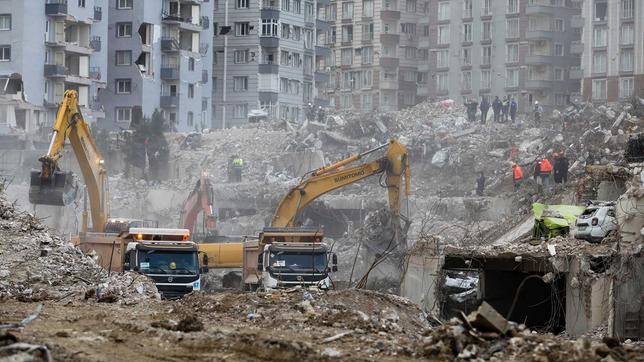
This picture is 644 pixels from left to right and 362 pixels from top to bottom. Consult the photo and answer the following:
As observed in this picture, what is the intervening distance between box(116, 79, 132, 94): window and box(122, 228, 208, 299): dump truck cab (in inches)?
1877

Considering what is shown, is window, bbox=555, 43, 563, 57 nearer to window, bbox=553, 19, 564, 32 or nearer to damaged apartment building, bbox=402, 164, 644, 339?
window, bbox=553, 19, 564, 32

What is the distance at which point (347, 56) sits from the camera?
314ft

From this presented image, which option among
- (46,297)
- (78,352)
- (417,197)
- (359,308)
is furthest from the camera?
(417,197)

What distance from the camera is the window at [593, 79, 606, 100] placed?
243 feet

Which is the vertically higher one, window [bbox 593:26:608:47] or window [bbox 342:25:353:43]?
window [bbox 342:25:353:43]

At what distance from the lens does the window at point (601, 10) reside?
74.0 metres

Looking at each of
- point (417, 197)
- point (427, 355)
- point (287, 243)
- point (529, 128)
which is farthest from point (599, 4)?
point (427, 355)

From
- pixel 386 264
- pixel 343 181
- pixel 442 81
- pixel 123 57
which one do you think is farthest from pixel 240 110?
pixel 343 181

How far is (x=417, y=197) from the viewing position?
173 feet

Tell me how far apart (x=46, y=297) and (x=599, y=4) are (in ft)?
187

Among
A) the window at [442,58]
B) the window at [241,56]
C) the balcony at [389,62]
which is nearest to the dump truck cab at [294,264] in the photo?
the window at [241,56]

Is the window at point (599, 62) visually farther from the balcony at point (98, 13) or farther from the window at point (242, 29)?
the balcony at point (98, 13)

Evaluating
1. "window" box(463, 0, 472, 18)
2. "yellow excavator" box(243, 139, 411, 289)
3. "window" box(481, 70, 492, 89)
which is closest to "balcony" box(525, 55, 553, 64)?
"window" box(481, 70, 492, 89)

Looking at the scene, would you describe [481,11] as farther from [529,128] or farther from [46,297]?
[46,297]
